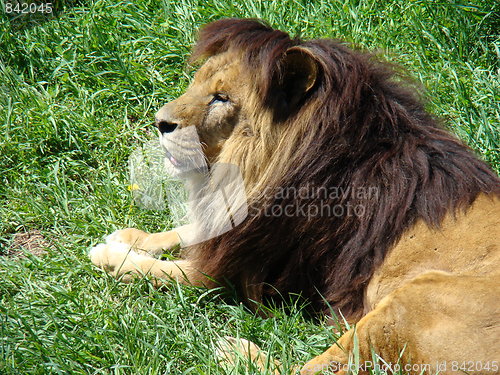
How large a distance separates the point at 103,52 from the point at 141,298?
8.78ft

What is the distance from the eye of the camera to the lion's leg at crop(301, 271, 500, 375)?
3213 mm

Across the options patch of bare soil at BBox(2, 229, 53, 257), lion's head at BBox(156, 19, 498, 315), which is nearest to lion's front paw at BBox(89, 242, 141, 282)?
patch of bare soil at BBox(2, 229, 53, 257)

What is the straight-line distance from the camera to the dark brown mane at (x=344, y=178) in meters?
3.79

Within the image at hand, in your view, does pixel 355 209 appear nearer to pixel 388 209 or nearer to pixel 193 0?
pixel 388 209

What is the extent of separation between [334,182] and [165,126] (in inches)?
40.6

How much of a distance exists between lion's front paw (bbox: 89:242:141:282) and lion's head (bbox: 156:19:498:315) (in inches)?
25.5

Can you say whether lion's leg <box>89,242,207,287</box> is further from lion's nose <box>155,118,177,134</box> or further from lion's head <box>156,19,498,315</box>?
lion's nose <box>155,118,177,134</box>

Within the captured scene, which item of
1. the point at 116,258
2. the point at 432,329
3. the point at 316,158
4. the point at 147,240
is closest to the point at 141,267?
the point at 116,258

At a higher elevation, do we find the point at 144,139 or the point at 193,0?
the point at 193,0

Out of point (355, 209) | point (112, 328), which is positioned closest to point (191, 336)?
point (112, 328)

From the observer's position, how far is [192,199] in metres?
4.32

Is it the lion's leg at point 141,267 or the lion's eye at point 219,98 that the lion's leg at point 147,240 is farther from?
the lion's eye at point 219,98

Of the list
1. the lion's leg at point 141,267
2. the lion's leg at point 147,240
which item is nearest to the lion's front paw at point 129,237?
the lion's leg at point 147,240

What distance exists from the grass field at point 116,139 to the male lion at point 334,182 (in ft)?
1.10
